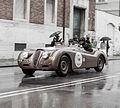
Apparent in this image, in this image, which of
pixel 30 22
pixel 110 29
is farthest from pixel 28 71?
pixel 110 29

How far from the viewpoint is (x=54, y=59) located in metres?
14.1

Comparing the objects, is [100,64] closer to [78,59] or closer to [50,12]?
[78,59]

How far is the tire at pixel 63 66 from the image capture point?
14516 millimetres

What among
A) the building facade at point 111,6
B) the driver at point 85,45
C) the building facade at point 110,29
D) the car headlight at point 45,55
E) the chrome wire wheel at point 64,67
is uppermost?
the building facade at point 111,6

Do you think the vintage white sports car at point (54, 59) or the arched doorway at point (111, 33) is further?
the arched doorway at point (111, 33)

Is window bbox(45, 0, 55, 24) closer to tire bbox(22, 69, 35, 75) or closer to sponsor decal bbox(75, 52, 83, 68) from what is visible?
sponsor decal bbox(75, 52, 83, 68)

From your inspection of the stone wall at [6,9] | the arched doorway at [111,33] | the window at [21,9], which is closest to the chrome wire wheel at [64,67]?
the stone wall at [6,9]

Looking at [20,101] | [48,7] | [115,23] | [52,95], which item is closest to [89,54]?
[52,95]

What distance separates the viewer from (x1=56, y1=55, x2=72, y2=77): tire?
14.5m

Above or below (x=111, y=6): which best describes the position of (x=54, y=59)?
below

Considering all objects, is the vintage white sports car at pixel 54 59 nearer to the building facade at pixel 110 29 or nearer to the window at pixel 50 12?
the window at pixel 50 12

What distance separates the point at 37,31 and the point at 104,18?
13.1 meters

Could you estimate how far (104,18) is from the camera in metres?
41.1

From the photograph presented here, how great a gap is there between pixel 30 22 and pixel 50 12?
3.16m
